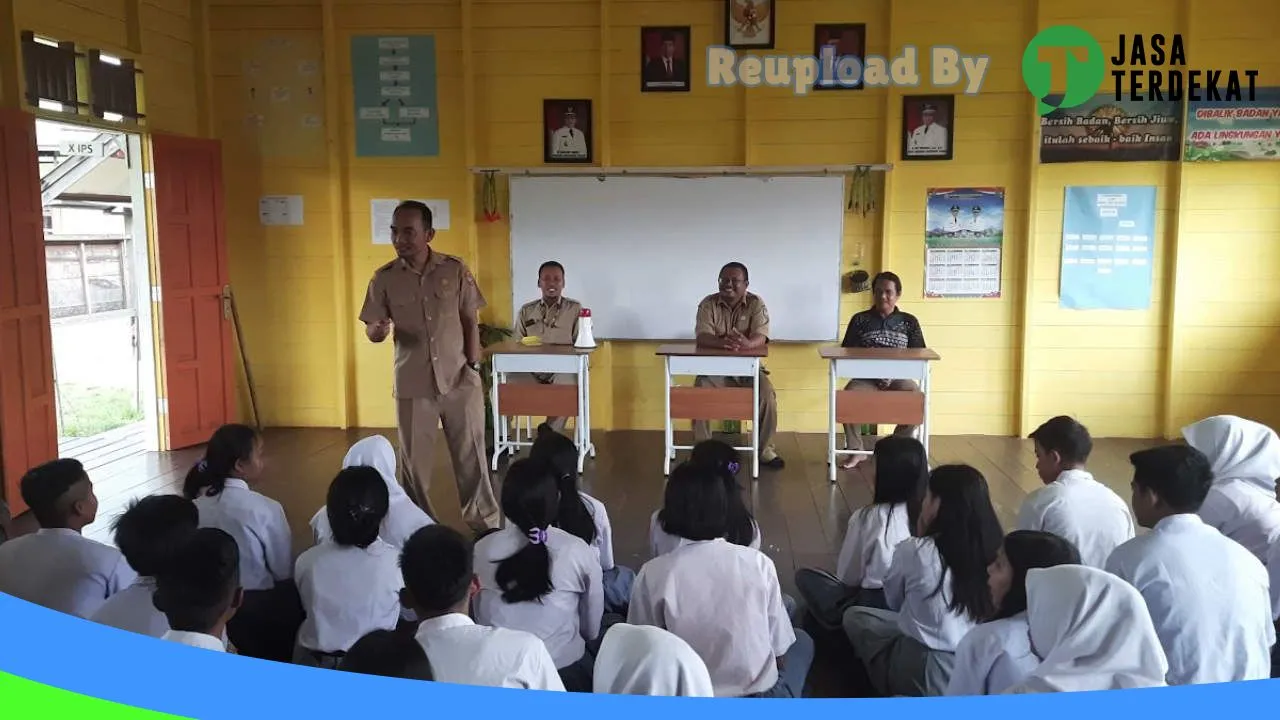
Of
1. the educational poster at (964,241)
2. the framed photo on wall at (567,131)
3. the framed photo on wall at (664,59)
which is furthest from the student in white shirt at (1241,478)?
the framed photo on wall at (567,131)

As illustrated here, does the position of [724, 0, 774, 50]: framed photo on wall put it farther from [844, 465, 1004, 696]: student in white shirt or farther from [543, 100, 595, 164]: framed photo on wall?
[844, 465, 1004, 696]: student in white shirt

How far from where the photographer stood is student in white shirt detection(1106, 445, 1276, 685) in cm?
199

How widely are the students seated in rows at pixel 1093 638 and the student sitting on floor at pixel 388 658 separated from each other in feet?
3.00

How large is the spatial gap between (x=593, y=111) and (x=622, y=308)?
136cm

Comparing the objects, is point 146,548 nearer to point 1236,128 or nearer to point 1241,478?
point 1241,478

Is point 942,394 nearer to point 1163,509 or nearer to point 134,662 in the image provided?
point 1163,509

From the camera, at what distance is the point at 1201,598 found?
6.61 ft

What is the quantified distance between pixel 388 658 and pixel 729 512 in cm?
119

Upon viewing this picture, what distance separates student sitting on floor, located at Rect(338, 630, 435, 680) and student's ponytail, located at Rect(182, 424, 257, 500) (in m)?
1.72

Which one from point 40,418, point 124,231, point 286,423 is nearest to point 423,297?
point 40,418

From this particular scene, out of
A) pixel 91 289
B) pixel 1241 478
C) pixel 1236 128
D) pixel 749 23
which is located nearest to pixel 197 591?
pixel 1241 478

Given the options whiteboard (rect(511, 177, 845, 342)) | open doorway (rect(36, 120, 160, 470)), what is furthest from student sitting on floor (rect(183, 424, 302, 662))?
open doorway (rect(36, 120, 160, 470))

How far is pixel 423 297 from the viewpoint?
4.08 meters

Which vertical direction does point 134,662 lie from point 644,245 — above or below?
below
